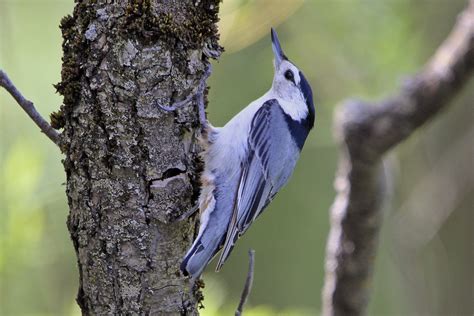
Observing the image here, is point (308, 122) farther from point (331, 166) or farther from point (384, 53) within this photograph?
point (331, 166)

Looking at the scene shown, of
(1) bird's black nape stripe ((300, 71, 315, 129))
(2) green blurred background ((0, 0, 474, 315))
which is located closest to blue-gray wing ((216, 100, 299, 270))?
(1) bird's black nape stripe ((300, 71, 315, 129))

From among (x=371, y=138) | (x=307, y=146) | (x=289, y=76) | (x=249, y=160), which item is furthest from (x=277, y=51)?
(x=307, y=146)

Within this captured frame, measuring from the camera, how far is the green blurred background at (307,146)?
2.82 m

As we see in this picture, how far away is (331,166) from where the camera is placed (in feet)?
18.0

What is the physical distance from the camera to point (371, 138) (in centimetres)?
215

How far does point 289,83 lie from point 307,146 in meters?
2.73

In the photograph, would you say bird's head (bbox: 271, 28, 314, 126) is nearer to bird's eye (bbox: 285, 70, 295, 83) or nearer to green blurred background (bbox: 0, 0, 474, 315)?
bird's eye (bbox: 285, 70, 295, 83)

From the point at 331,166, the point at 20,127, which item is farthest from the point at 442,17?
the point at 20,127

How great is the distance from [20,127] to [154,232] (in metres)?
1.97

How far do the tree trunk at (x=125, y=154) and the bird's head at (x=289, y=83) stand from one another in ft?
2.69

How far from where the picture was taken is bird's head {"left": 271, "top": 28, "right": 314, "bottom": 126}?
8.64ft

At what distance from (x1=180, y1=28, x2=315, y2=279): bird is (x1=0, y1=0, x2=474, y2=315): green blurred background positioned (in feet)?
1.19

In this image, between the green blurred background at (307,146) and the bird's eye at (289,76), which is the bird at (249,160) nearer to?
the bird's eye at (289,76)

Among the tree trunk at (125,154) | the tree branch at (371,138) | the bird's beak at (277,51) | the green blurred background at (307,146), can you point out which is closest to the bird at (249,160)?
the bird's beak at (277,51)
